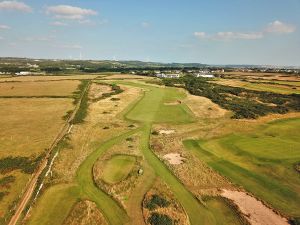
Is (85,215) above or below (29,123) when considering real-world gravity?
above

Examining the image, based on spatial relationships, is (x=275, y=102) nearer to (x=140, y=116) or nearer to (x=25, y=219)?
(x=140, y=116)

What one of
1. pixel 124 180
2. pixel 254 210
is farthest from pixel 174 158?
pixel 254 210

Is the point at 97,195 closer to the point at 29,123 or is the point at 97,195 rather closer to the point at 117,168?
the point at 117,168

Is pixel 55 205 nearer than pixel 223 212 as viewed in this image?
No

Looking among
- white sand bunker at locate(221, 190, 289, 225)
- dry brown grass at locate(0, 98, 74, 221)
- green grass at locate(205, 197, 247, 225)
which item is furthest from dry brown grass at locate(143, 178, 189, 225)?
dry brown grass at locate(0, 98, 74, 221)

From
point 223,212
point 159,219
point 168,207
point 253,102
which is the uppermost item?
point 159,219

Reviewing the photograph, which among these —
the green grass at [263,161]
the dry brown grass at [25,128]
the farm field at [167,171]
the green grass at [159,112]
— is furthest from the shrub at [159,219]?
the green grass at [159,112]
